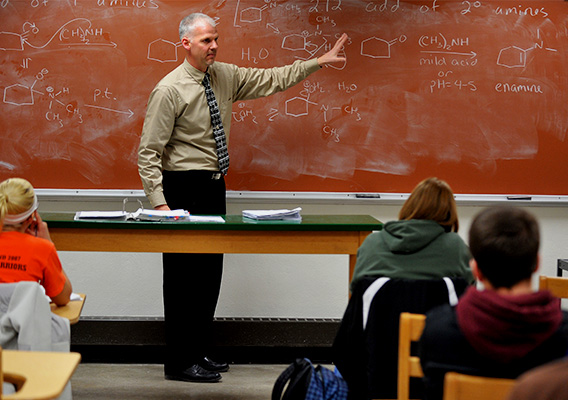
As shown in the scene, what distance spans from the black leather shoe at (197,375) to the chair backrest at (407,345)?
6.28 feet

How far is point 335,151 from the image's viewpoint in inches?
166

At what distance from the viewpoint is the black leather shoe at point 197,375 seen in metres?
3.67

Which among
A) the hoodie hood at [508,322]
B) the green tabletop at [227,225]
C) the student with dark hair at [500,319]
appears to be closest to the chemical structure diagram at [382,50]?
the green tabletop at [227,225]

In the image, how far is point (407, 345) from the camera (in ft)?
6.00

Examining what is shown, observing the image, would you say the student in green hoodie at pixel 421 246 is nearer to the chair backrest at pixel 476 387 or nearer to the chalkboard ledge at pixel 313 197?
the chair backrest at pixel 476 387

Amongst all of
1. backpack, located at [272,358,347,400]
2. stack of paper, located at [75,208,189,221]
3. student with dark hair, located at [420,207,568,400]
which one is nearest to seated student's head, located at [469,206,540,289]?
student with dark hair, located at [420,207,568,400]

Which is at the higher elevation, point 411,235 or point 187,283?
point 411,235

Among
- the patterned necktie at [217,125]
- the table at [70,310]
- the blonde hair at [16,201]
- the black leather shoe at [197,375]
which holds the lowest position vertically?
the black leather shoe at [197,375]

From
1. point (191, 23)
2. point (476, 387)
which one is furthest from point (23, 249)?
point (476, 387)

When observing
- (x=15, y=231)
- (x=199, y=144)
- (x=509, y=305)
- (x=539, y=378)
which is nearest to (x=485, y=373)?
(x=509, y=305)

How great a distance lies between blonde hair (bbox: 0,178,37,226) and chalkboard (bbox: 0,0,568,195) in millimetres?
1564

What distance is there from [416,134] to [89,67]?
6.42 ft

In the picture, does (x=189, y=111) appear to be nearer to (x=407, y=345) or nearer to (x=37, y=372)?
(x=407, y=345)

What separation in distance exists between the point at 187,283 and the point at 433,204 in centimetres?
166
